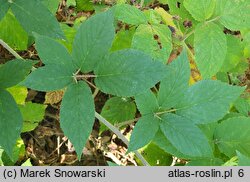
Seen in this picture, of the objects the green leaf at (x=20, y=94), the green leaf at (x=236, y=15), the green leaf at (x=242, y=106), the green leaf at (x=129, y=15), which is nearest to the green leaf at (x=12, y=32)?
the green leaf at (x=20, y=94)

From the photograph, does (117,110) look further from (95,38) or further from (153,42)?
(95,38)

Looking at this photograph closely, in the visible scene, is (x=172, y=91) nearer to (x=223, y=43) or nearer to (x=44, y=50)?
(x=223, y=43)

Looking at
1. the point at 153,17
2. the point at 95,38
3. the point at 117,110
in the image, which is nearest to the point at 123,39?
the point at 153,17

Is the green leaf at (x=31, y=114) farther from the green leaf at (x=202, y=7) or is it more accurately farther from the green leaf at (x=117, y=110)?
the green leaf at (x=202, y=7)

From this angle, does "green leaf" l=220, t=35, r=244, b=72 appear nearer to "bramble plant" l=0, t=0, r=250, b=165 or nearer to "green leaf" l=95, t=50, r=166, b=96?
"bramble plant" l=0, t=0, r=250, b=165

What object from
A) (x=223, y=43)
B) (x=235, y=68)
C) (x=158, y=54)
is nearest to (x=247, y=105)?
(x=235, y=68)
